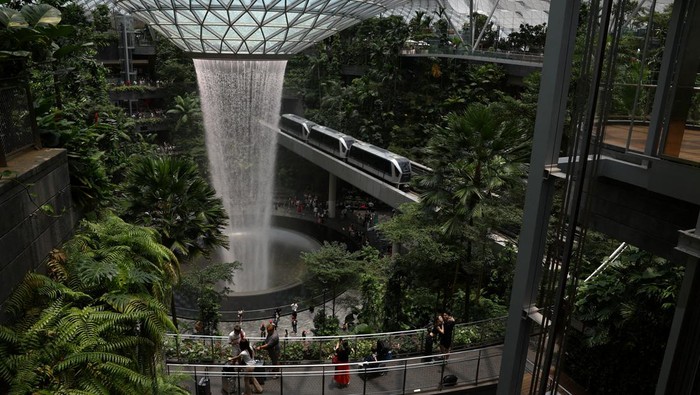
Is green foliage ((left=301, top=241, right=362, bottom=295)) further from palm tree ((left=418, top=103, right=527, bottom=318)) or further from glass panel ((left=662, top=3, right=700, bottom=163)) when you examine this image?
glass panel ((left=662, top=3, right=700, bottom=163))

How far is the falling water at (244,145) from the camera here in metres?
31.4

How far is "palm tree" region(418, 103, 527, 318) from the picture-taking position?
553 inches

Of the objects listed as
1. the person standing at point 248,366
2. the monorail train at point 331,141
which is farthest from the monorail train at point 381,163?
the person standing at point 248,366

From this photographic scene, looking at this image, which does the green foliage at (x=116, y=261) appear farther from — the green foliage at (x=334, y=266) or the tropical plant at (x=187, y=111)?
the tropical plant at (x=187, y=111)

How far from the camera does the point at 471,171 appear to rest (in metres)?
14.7

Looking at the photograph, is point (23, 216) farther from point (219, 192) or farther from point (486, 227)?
point (219, 192)

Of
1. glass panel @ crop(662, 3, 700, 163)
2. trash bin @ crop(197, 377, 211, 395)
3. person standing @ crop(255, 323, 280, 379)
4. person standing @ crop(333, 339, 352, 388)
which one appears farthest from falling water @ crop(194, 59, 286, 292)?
glass panel @ crop(662, 3, 700, 163)

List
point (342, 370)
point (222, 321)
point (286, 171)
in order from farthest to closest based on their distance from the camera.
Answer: point (286, 171) → point (222, 321) → point (342, 370)

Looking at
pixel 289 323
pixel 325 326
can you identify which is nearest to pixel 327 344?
pixel 325 326

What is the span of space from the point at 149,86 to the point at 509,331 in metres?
56.1

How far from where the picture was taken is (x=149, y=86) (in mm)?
54750

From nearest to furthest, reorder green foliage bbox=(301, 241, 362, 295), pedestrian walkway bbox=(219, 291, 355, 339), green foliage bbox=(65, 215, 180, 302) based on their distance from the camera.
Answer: green foliage bbox=(65, 215, 180, 302) < green foliage bbox=(301, 241, 362, 295) < pedestrian walkway bbox=(219, 291, 355, 339)

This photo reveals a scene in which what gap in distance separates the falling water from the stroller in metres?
16.5

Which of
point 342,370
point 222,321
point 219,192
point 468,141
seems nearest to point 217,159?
point 219,192
